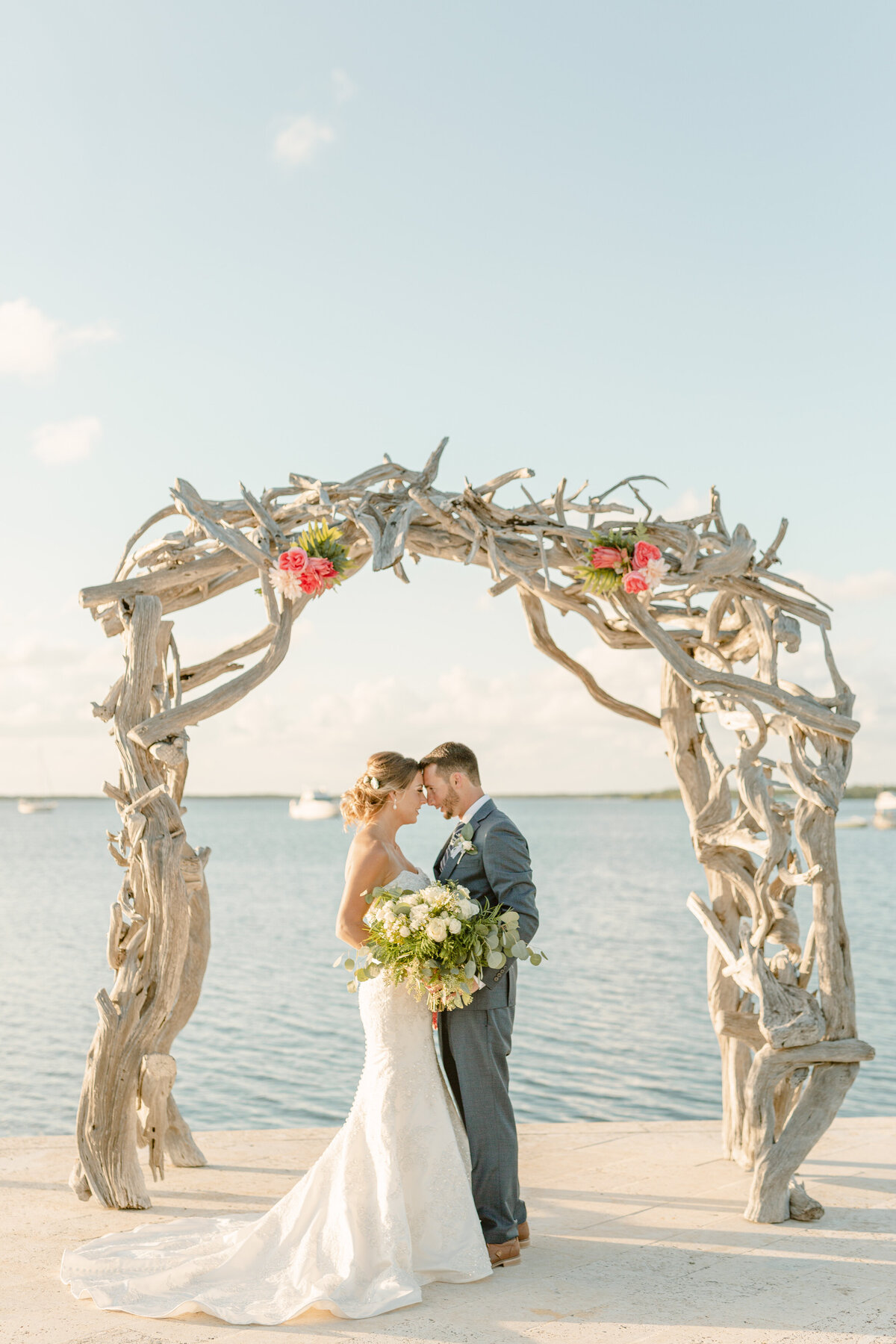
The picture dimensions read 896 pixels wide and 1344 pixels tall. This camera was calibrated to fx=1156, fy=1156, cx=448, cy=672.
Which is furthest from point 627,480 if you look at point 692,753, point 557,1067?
point 557,1067

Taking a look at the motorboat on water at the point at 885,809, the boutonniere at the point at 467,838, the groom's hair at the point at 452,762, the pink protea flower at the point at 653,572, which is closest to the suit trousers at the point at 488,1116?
the boutonniere at the point at 467,838

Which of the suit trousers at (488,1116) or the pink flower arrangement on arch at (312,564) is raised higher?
the pink flower arrangement on arch at (312,564)

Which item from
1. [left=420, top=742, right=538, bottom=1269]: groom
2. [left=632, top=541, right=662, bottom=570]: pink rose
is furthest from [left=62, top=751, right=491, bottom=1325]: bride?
[left=632, top=541, right=662, bottom=570]: pink rose

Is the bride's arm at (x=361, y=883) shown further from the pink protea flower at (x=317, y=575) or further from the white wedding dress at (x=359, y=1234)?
the pink protea flower at (x=317, y=575)

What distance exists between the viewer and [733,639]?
5922 millimetres

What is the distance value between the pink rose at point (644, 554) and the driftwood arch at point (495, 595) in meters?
0.16

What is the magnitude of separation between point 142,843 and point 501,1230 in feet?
7.30

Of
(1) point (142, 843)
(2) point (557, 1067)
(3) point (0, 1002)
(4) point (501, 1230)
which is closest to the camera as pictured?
(4) point (501, 1230)

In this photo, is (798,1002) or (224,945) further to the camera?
(224,945)

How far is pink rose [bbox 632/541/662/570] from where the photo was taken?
5.13 meters

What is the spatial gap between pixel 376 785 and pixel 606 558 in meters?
1.52

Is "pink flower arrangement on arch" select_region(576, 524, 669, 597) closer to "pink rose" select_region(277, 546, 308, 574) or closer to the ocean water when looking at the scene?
"pink rose" select_region(277, 546, 308, 574)

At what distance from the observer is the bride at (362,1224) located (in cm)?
394

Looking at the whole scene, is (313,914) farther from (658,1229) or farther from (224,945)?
(658,1229)
